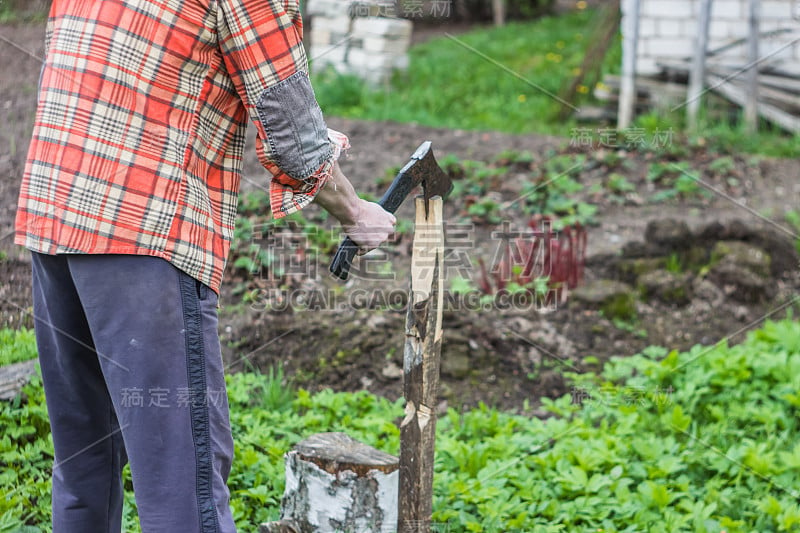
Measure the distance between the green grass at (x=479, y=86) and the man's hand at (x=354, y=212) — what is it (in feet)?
14.1

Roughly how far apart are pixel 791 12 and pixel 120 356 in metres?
Answer: 7.63

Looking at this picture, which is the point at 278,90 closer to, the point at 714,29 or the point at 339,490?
the point at 339,490

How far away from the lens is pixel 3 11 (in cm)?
376

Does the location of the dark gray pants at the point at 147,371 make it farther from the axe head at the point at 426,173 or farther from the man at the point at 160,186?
the axe head at the point at 426,173

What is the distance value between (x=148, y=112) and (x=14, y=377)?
181 cm

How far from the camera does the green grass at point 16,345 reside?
3068 millimetres

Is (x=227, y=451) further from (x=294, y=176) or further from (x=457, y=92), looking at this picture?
(x=457, y=92)

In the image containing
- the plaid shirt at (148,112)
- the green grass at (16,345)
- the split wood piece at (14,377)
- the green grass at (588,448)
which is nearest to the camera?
the plaid shirt at (148,112)

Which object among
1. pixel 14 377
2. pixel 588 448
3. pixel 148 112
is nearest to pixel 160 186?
pixel 148 112

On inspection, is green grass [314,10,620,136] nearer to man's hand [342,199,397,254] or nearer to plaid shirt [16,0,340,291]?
man's hand [342,199,397,254]

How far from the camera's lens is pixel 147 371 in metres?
1.63

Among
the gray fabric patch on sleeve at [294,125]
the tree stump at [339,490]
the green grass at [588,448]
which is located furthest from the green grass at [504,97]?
the gray fabric patch on sleeve at [294,125]

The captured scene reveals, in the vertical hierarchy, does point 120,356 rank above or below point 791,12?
below

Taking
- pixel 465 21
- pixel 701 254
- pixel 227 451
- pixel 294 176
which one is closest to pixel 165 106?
pixel 294 176
